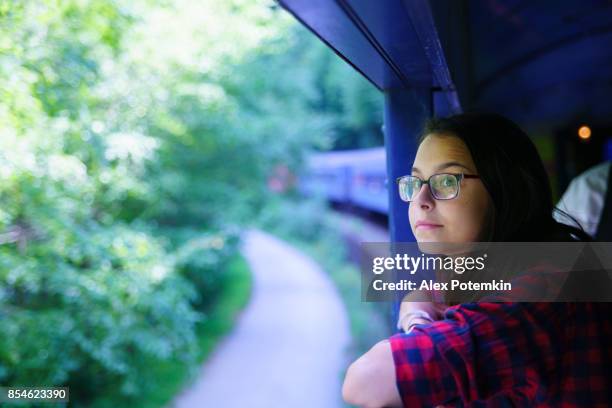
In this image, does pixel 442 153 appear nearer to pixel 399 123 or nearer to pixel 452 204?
pixel 452 204

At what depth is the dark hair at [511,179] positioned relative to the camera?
31.2 inches

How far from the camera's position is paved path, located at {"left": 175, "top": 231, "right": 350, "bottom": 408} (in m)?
5.07

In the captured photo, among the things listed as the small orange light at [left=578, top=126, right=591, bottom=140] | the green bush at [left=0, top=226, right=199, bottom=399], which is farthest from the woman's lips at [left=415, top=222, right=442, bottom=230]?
the green bush at [left=0, top=226, right=199, bottom=399]

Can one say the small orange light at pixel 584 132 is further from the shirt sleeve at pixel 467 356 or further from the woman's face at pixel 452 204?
the shirt sleeve at pixel 467 356

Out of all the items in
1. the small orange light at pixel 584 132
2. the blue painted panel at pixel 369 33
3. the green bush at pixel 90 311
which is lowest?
the green bush at pixel 90 311

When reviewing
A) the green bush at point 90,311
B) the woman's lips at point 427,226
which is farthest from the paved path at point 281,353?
the woman's lips at point 427,226

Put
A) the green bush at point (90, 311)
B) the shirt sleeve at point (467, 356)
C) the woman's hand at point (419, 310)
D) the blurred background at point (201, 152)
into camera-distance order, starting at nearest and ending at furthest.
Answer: the shirt sleeve at point (467, 356) < the woman's hand at point (419, 310) < the blurred background at point (201, 152) < the green bush at point (90, 311)

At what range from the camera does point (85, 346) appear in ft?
12.0

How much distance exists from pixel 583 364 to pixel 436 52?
565mm

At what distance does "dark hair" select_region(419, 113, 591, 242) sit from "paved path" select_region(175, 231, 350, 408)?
414 cm

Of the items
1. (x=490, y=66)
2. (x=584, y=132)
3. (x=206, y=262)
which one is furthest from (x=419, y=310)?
(x=206, y=262)

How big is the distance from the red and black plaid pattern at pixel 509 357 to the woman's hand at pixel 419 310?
6.6 inches

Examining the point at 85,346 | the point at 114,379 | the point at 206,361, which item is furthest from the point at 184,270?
the point at 85,346

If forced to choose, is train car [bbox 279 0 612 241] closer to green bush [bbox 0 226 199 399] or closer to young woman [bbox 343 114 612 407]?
young woman [bbox 343 114 612 407]
